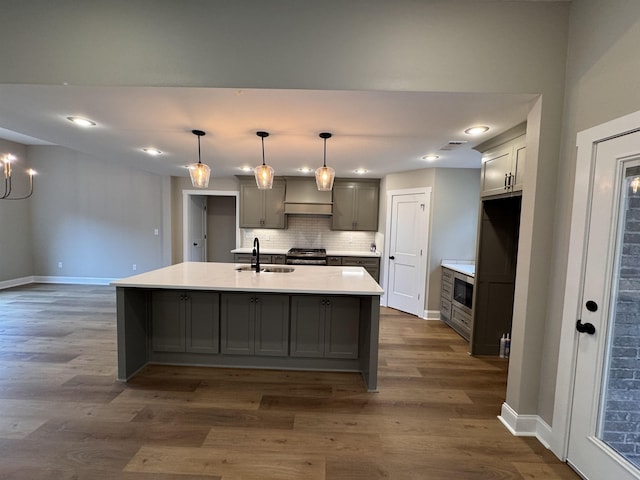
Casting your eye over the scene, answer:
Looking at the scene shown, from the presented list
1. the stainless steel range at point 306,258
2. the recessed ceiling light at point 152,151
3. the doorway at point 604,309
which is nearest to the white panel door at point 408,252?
the stainless steel range at point 306,258

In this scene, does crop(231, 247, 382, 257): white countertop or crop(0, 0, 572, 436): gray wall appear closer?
crop(0, 0, 572, 436): gray wall

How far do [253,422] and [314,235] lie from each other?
4.03 m

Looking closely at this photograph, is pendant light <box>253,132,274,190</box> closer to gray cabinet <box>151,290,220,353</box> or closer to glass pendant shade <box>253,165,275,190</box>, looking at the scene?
glass pendant shade <box>253,165,275,190</box>

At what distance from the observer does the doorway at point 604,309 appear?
4.98 feet

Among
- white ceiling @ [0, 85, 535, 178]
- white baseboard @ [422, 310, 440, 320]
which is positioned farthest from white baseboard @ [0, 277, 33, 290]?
white baseboard @ [422, 310, 440, 320]

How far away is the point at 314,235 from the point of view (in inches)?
229

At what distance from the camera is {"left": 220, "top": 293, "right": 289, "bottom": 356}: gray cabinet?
2809mm

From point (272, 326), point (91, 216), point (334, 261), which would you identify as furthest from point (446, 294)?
point (91, 216)

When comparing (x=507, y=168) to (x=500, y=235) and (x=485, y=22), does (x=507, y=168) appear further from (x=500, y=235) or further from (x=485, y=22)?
(x=485, y=22)

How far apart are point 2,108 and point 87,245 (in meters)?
4.45

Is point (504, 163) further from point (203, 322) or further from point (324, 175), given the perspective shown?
point (203, 322)

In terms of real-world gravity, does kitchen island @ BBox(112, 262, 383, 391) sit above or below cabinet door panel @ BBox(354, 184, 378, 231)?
below

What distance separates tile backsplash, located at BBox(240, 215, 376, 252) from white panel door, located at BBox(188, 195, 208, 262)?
1.15m

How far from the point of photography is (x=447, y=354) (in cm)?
328
